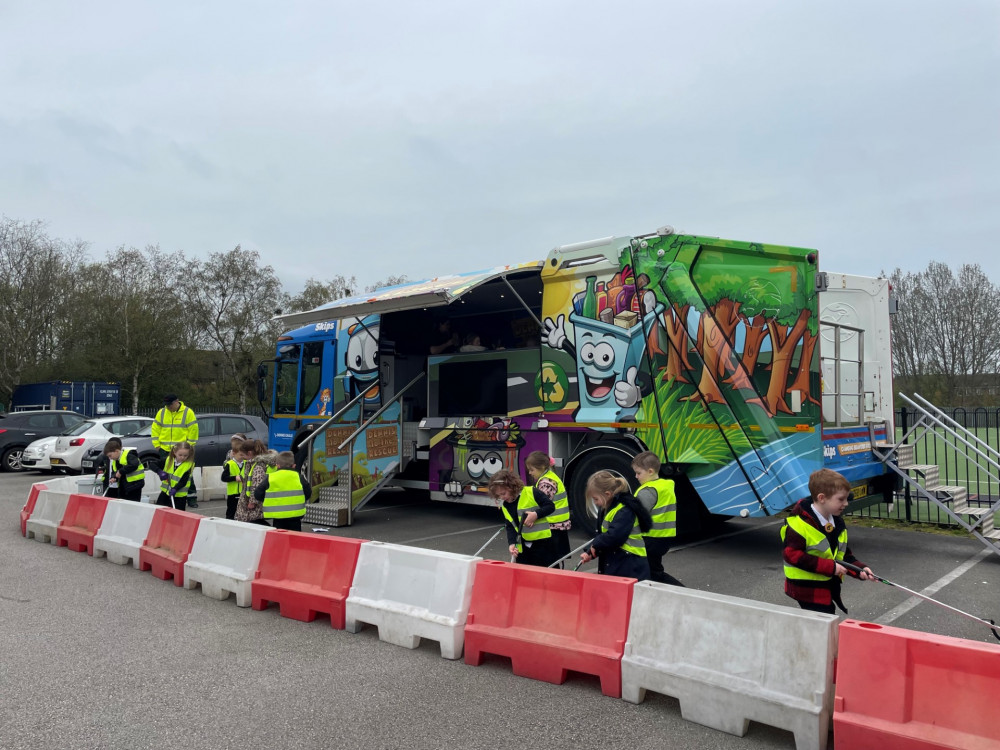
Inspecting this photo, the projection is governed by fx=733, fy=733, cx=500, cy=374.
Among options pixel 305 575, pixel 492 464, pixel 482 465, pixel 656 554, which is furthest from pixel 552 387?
pixel 305 575

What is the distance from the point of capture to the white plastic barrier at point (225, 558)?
588 centimetres

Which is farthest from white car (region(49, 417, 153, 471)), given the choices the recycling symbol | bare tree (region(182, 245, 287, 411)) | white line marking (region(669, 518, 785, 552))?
bare tree (region(182, 245, 287, 411))

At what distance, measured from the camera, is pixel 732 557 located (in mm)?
7711

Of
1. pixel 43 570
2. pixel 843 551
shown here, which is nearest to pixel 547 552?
pixel 843 551

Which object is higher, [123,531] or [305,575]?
[305,575]

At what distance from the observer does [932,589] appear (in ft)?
20.8

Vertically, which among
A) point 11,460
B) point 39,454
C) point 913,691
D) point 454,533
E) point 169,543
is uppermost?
point 913,691

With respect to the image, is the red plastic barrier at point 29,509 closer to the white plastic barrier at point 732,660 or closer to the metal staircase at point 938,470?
the white plastic barrier at point 732,660

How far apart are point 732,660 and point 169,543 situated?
538 cm

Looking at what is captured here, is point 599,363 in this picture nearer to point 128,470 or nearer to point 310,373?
point 310,373

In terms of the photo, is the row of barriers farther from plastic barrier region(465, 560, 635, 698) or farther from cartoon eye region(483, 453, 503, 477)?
cartoon eye region(483, 453, 503, 477)

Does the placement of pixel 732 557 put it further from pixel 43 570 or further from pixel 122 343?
pixel 122 343

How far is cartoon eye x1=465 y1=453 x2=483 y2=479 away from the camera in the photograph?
9.77 m

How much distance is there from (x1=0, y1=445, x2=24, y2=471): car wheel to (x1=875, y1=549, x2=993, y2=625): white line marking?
19047mm
